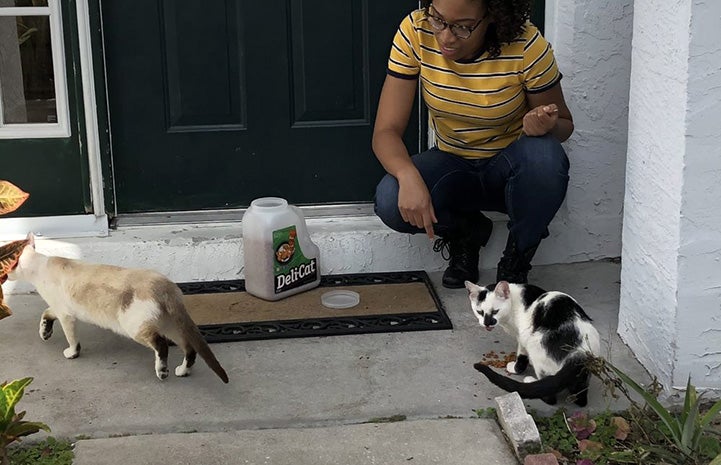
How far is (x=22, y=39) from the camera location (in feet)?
12.8

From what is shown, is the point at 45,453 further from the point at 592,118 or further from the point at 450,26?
the point at 592,118

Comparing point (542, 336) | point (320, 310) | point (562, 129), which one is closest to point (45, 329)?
point (320, 310)

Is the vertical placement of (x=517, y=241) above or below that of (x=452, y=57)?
below

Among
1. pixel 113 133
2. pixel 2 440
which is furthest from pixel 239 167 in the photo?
pixel 2 440

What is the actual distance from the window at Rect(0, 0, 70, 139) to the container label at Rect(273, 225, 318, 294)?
3.29 feet

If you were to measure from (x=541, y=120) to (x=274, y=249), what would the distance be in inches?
44.2

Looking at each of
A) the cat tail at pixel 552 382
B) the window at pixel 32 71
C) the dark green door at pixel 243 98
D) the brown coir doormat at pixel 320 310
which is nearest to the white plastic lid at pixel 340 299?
the brown coir doormat at pixel 320 310

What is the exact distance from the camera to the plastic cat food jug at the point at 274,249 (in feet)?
12.2

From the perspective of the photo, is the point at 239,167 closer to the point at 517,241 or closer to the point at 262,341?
the point at 262,341

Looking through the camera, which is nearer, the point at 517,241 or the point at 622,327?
the point at 622,327

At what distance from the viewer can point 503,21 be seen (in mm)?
3318

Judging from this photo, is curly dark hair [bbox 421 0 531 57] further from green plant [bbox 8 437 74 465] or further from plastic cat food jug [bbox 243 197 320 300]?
green plant [bbox 8 437 74 465]

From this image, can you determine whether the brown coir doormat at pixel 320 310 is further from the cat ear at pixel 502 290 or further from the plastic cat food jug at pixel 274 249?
the cat ear at pixel 502 290

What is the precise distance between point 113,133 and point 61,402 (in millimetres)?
1409
